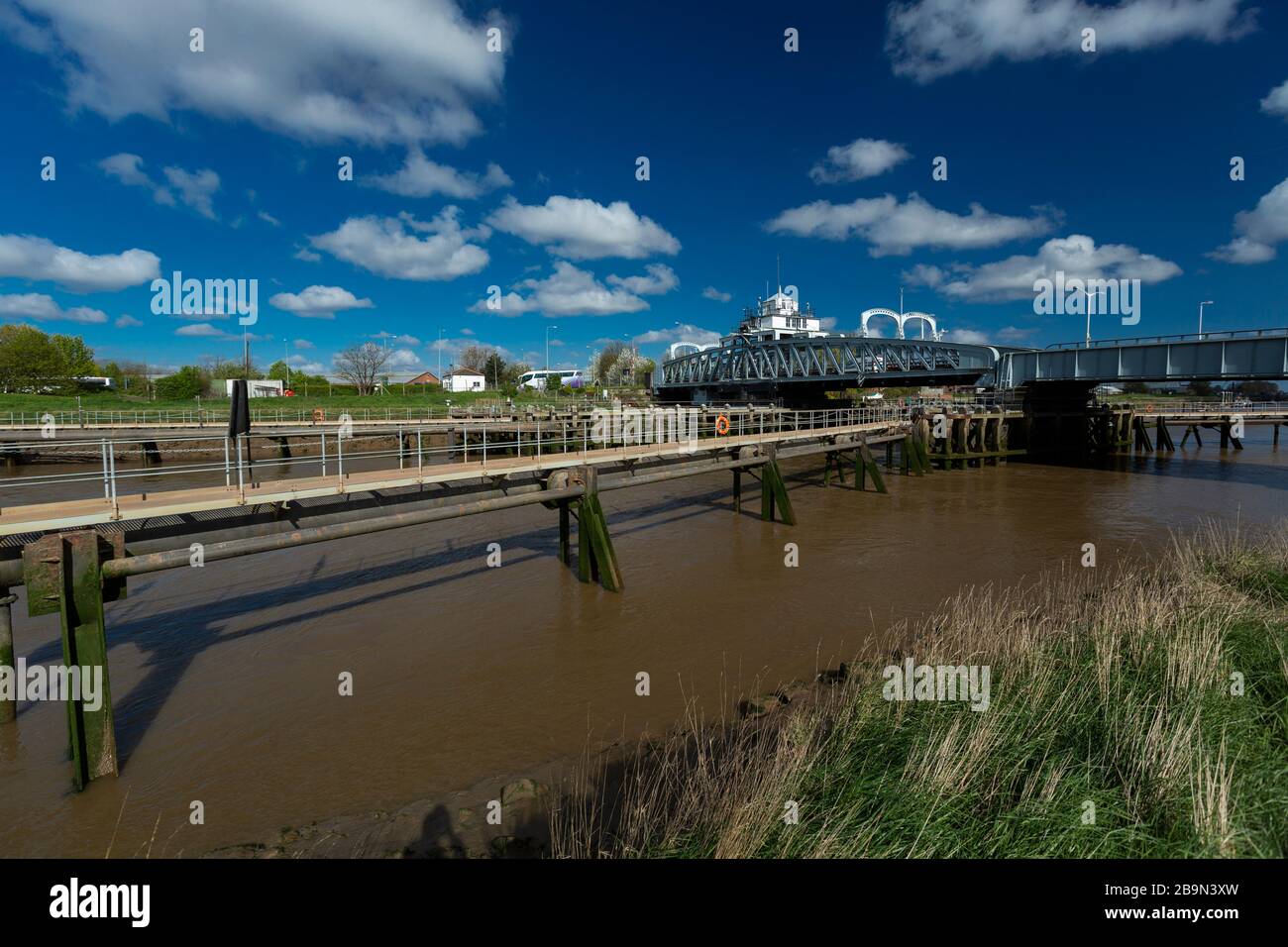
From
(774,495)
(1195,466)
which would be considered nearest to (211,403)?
(774,495)

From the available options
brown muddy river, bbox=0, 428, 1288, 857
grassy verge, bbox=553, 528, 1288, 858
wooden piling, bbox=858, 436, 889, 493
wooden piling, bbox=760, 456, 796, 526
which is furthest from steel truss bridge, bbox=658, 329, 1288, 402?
grassy verge, bbox=553, 528, 1288, 858

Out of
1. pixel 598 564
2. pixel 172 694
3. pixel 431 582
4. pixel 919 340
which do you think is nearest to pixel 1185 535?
pixel 598 564

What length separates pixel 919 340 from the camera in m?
52.6

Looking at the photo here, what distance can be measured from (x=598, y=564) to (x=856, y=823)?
8684 millimetres

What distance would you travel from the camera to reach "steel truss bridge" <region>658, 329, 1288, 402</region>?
29.0 m

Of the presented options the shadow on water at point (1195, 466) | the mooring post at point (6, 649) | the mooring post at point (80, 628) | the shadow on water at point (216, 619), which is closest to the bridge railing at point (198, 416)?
the shadow on water at point (216, 619)

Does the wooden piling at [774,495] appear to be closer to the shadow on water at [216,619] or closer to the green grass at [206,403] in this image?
the shadow on water at [216,619]

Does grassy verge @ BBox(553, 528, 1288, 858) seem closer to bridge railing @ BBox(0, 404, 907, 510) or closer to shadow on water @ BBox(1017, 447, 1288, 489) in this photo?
bridge railing @ BBox(0, 404, 907, 510)

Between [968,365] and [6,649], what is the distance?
5314 centimetres

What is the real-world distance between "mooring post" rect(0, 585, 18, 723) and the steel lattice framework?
48190 millimetres

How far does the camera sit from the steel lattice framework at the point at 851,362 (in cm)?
4859

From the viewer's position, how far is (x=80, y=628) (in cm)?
637

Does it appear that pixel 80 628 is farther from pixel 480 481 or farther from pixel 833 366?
pixel 833 366
